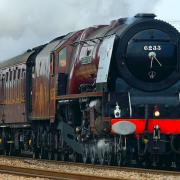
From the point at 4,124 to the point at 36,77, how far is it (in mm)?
5129

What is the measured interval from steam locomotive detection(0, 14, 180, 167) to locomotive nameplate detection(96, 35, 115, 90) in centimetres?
3

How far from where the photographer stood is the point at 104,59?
17.2 meters

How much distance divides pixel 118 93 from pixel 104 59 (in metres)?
1.07

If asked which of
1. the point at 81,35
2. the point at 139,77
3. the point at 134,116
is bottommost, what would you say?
the point at 134,116

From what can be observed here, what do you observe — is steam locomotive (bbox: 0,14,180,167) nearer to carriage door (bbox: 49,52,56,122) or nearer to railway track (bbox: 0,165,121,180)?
carriage door (bbox: 49,52,56,122)

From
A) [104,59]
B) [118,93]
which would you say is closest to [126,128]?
[118,93]

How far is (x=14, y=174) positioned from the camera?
49.4 feet

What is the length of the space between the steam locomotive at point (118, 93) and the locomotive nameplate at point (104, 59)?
0.09 ft

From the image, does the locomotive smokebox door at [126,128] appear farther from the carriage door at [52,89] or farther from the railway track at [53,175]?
the carriage door at [52,89]

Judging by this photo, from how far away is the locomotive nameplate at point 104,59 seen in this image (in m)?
16.9

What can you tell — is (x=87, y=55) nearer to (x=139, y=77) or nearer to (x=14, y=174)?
(x=139, y=77)

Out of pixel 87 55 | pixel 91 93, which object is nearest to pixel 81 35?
pixel 87 55

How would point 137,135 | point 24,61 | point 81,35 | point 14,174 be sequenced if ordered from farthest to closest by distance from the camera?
1. point 24,61
2. point 81,35
3. point 137,135
4. point 14,174

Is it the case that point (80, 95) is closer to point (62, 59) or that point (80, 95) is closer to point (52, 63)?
point (62, 59)
